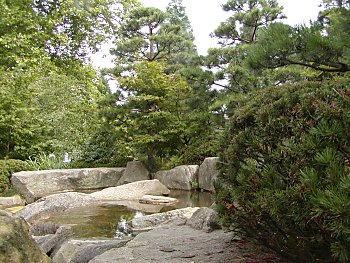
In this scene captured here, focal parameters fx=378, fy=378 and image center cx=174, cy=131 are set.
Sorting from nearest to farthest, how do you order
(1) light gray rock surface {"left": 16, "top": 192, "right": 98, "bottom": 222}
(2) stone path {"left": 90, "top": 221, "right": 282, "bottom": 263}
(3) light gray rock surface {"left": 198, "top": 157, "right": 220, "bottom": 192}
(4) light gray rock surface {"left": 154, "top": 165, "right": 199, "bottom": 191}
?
(2) stone path {"left": 90, "top": 221, "right": 282, "bottom": 263}
(1) light gray rock surface {"left": 16, "top": 192, "right": 98, "bottom": 222}
(3) light gray rock surface {"left": 198, "top": 157, "right": 220, "bottom": 192}
(4) light gray rock surface {"left": 154, "top": 165, "right": 199, "bottom": 191}

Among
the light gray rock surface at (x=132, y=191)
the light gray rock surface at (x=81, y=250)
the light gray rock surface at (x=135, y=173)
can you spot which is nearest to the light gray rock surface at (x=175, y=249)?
the light gray rock surface at (x=81, y=250)

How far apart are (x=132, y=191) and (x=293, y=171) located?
607 cm

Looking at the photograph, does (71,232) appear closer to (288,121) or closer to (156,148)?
(288,121)

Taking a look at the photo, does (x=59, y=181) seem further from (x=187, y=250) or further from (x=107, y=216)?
(x=187, y=250)

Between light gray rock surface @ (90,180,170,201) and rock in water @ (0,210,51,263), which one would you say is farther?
light gray rock surface @ (90,180,170,201)

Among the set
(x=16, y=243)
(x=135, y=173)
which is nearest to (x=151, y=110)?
(x=135, y=173)

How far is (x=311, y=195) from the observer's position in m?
1.43

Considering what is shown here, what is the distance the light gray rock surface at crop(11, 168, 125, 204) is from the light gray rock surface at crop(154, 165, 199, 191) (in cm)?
A: 166

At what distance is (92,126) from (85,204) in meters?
5.84

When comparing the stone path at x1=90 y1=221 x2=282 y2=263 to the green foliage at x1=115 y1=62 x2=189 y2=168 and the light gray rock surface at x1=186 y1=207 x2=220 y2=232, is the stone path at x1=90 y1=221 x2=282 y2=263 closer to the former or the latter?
the light gray rock surface at x1=186 y1=207 x2=220 y2=232

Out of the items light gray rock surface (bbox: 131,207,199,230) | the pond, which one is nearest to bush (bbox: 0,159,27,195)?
the pond

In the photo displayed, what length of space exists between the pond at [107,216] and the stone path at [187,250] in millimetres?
1259

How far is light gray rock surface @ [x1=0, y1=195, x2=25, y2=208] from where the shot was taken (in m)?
7.69

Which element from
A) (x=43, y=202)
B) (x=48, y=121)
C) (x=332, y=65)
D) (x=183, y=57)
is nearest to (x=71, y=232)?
(x=43, y=202)
